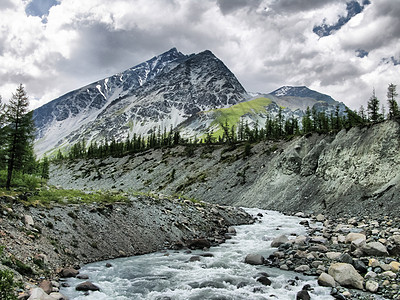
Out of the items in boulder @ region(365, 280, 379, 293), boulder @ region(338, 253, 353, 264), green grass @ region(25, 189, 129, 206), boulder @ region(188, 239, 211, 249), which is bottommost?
boulder @ region(188, 239, 211, 249)

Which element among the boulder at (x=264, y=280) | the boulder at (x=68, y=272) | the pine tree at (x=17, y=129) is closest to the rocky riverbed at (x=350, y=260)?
the boulder at (x=264, y=280)

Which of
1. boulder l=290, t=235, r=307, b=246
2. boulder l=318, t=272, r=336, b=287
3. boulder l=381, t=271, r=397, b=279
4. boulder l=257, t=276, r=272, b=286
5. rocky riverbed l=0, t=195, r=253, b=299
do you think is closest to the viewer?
rocky riverbed l=0, t=195, r=253, b=299

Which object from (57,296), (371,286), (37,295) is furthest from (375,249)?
(37,295)

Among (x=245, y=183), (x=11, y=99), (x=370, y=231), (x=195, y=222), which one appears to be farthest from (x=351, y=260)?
(x=245, y=183)

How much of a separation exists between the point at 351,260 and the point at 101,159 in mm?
130172

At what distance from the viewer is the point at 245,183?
5953cm

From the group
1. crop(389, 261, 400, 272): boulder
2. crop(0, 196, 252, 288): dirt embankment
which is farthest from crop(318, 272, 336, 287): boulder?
crop(0, 196, 252, 288): dirt embankment

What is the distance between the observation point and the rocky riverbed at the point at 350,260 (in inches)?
490

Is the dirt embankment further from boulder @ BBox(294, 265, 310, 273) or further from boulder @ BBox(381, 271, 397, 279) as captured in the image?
boulder @ BBox(381, 271, 397, 279)

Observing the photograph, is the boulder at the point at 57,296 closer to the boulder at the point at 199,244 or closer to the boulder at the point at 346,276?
the boulder at the point at 199,244

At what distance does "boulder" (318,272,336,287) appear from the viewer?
1318 centimetres

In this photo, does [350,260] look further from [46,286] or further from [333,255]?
[46,286]

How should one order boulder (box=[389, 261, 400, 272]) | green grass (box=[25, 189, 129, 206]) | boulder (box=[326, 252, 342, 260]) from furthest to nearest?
green grass (box=[25, 189, 129, 206]) → boulder (box=[326, 252, 342, 260]) → boulder (box=[389, 261, 400, 272])

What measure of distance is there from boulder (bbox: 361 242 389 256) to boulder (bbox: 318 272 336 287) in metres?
4.99
